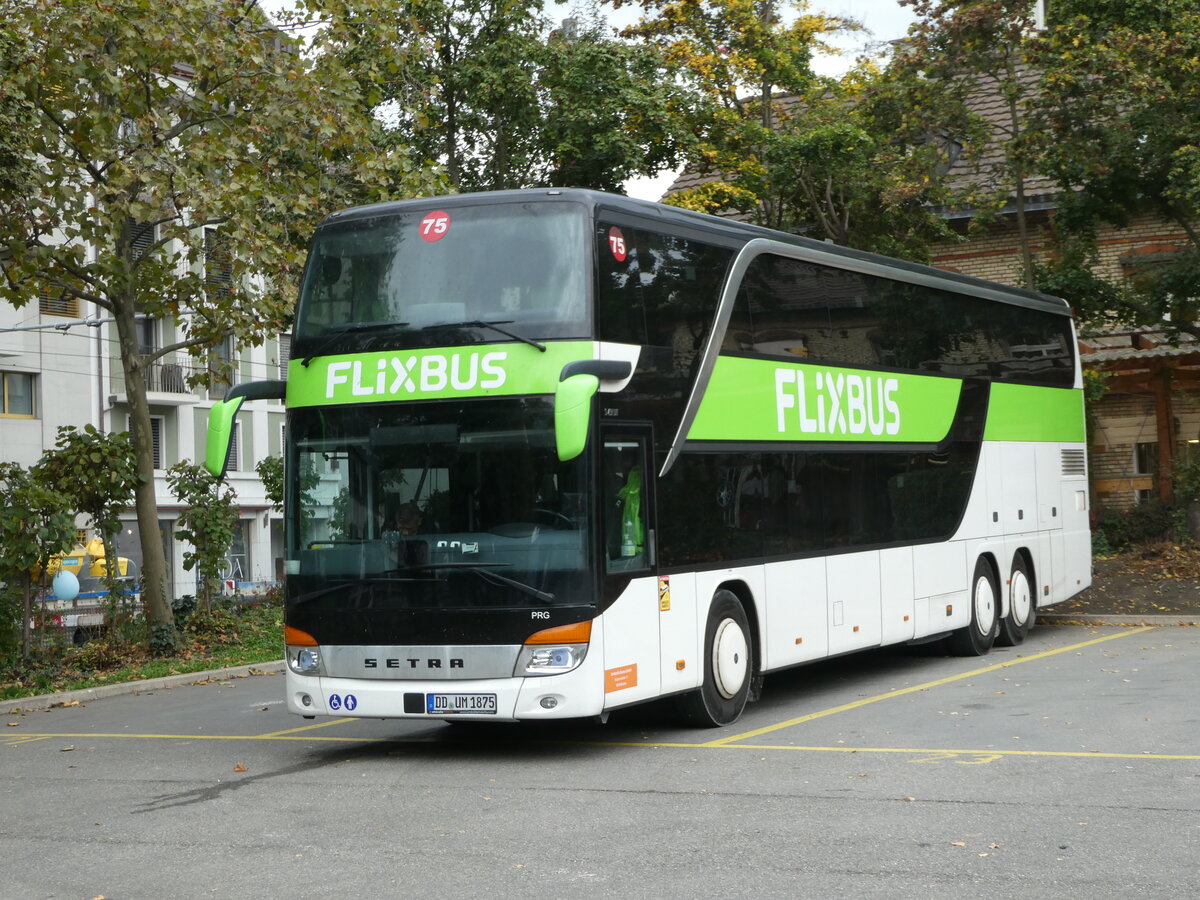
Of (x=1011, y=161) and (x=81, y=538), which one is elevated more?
(x=1011, y=161)

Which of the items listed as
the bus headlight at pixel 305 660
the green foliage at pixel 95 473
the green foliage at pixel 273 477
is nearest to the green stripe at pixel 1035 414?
the bus headlight at pixel 305 660

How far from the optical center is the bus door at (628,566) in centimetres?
1109

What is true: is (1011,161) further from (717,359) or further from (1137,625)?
(717,359)

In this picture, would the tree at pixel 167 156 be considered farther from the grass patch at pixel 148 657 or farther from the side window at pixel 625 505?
the side window at pixel 625 505

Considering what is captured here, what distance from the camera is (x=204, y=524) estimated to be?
78.6 ft

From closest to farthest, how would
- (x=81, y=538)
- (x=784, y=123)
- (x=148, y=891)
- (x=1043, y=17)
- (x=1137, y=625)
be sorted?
(x=148, y=891), (x=81, y=538), (x=1137, y=625), (x=1043, y=17), (x=784, y=123)

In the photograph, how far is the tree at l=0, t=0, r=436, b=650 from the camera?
59.4 feet

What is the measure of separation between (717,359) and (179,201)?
821cm

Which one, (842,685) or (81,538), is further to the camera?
(81,538)

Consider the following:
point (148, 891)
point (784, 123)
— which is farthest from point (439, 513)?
point (784, 123)

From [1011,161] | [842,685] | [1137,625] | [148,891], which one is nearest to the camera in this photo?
[148,891]

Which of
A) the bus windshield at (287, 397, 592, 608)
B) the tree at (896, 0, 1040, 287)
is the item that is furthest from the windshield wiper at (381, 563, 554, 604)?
the tree at (896, 0, 1040, 287)

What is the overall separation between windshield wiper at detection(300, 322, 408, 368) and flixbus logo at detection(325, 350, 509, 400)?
18cm

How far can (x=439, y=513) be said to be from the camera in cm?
1106
